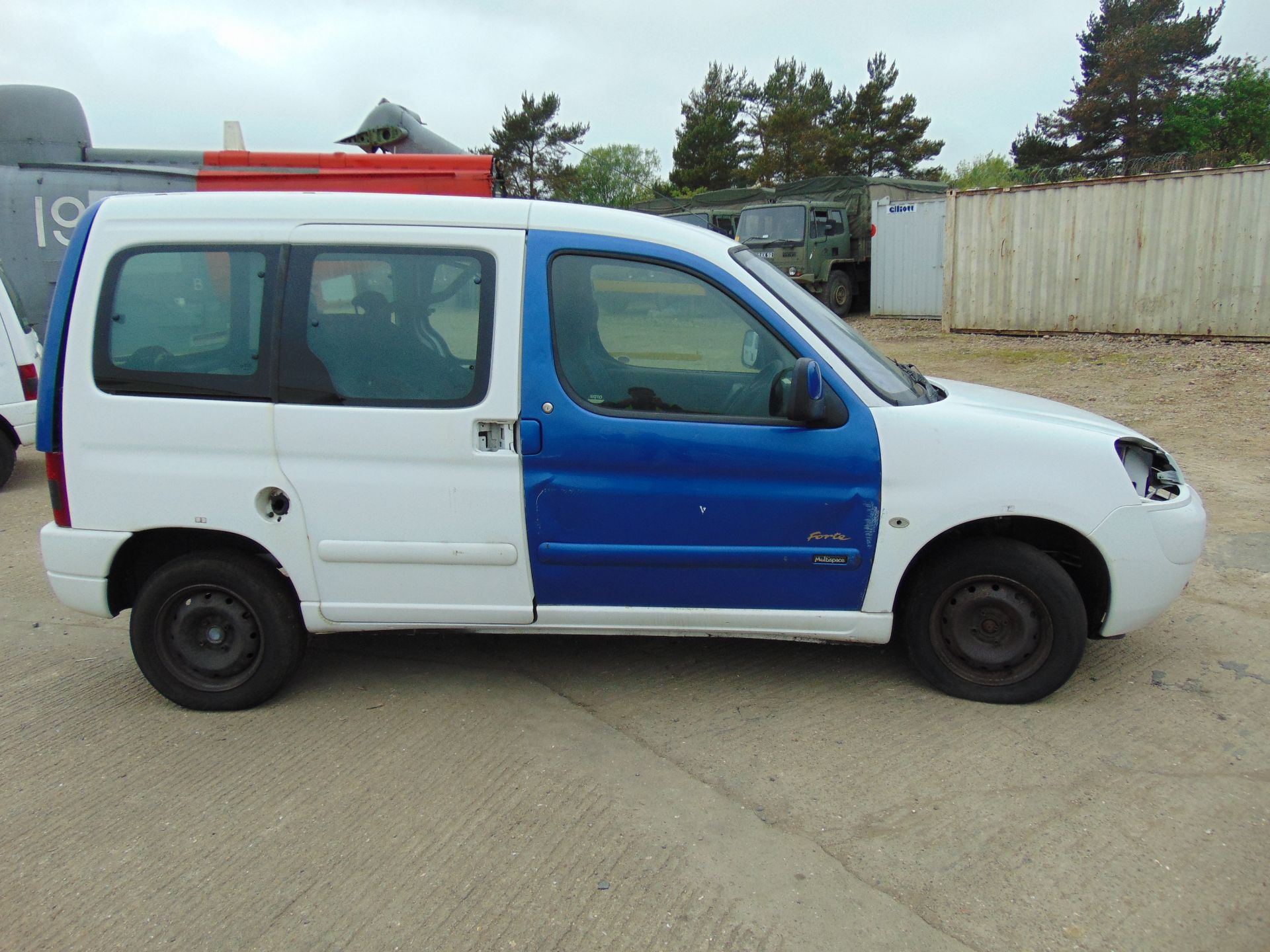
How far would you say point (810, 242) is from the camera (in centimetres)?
1931

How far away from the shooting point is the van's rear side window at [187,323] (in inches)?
143

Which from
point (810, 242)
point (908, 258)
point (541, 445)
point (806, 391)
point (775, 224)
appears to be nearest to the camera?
point (806, 391)

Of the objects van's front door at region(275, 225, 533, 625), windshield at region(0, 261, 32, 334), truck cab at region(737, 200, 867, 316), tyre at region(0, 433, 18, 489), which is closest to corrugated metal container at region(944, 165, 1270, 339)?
truck cab at region(737, 200, 867, 316)

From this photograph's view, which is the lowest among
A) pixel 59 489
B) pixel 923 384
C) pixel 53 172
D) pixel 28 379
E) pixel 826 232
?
pixel 59 489

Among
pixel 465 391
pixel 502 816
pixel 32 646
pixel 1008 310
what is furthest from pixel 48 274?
pixel 1008 310

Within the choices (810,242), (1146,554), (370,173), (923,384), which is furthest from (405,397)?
(810,242)

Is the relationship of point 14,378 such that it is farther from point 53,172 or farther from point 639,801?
point 639,801

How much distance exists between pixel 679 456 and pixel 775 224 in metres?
17.1

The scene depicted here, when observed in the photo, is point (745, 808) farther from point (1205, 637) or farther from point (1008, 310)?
point (1008, 310)

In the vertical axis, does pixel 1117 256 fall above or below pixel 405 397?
above

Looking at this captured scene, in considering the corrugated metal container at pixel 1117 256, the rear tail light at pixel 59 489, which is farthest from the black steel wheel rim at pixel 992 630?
the corrugated metal container at pixel 1117 256

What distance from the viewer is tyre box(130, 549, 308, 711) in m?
3.76

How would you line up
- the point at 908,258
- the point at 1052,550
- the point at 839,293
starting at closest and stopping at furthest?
the point at 1052,550, the point at 908,258, the point at 839,293

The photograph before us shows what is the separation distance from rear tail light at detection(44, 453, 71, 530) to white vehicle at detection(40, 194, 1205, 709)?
0.01 metres
